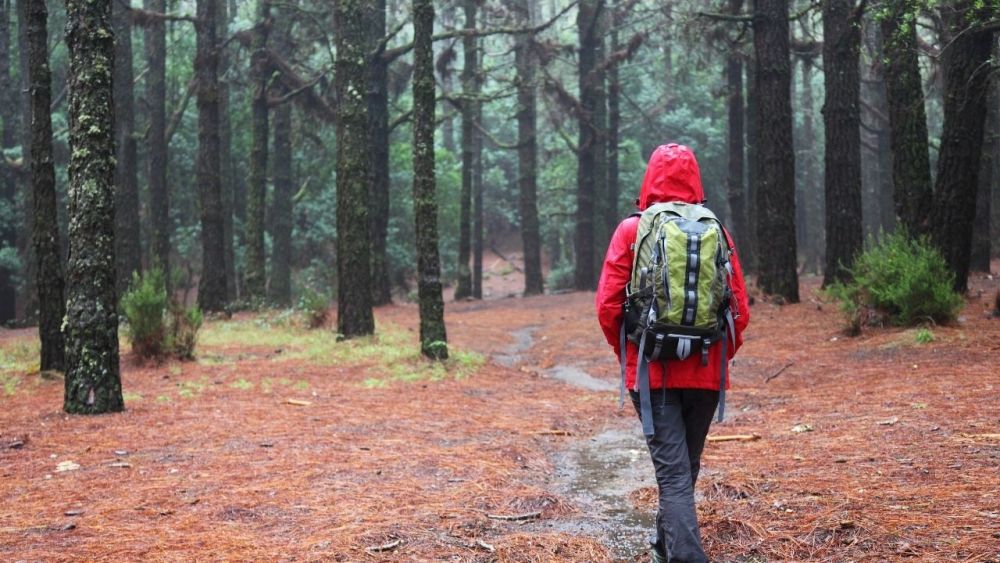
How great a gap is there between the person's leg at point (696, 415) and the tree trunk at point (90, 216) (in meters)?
5.88

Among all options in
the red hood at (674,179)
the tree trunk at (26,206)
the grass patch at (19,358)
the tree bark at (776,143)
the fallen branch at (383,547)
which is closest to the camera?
→ the red hood at (674,179)

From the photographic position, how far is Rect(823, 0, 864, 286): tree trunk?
52.3 feet

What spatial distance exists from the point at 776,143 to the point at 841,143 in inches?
43.6

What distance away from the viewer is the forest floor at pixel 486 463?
4504 mm

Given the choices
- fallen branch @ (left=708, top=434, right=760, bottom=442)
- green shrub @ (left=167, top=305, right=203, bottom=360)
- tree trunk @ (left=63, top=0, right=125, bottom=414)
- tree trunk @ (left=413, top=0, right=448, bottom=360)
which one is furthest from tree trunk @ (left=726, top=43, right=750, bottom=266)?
tree trunk @ (left=63, top=0, right=125, bottom=414)

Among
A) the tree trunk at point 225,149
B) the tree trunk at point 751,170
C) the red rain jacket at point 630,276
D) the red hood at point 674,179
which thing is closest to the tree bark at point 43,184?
the red rain jacket at point 630,276

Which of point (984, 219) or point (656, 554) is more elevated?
point (984, 219)

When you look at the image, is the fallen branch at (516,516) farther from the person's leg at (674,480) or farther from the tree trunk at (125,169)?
the tree trunk at (125,169)

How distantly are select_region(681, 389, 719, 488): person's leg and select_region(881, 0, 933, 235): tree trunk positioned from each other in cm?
904

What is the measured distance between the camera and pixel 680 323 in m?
4.03

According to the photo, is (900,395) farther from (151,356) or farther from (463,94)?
(463,94)

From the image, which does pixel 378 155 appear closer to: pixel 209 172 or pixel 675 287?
pixel 209 172

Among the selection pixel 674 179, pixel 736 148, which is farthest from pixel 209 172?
pixel 674 179

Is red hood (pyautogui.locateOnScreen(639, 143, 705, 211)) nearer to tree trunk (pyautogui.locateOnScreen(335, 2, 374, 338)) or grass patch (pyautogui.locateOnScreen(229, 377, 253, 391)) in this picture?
grass patch (pyautogui.locateOnScreen(229, 377, 253, 391))
